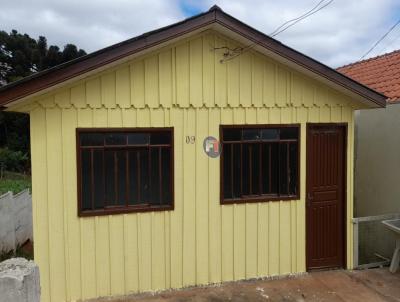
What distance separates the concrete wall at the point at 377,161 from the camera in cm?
753

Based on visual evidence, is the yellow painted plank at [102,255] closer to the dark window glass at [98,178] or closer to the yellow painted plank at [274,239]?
the dark window glass at [98,178]

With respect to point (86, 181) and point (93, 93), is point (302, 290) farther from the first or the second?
point (93, 93)

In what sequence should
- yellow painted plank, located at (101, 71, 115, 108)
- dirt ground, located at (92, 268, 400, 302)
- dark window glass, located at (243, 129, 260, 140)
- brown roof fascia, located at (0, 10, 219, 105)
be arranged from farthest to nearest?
dark window glass, located at (243, 129, 260, 140) < dirt ground, located at (92, 268, 400, 302) < yellow painted plank, located at (101, 71, 115, 108) < brown roof fascia, located at (0, 10, 219, 105)

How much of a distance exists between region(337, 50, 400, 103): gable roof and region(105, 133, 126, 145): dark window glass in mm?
4994

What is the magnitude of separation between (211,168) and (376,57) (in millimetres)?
6745

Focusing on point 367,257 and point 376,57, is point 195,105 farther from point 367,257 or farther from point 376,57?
point 376,57

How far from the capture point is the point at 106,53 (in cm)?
525

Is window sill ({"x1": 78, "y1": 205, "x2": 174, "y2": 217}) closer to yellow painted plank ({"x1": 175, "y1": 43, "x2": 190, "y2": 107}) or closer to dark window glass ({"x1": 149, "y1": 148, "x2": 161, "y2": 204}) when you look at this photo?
dark window glass ({"x1": 149, "y1": 148, "x2": 161, "y2": 204})

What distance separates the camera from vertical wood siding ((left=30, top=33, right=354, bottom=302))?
18.2 ft

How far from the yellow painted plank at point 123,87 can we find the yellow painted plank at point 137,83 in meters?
0.06

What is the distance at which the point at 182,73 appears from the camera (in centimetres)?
597

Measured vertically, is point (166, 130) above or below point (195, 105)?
below

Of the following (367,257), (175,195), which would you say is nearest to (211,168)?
(175,195)

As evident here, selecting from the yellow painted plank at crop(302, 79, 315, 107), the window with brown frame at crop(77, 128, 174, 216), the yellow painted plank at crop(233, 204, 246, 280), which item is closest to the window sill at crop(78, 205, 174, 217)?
the window with brown frame at crop(77, 128, 174, 216)
